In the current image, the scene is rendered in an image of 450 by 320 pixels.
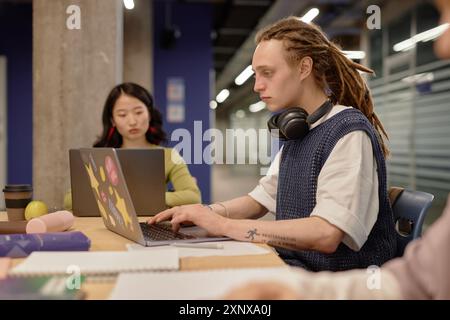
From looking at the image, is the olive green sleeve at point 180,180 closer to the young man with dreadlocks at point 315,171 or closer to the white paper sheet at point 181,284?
the young man with dreadlocks at point 315,171

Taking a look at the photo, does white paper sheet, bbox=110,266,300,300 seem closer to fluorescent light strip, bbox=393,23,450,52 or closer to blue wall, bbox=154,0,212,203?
fluorescent light strip, bbox=393,23,450,52

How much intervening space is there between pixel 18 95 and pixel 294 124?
22.7ft

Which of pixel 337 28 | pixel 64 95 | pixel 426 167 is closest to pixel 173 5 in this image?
pixel 337 28

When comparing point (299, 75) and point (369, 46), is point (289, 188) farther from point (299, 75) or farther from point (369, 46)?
point (369, 46)

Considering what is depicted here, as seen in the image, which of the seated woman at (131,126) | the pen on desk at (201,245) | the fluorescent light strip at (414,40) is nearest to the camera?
the pen on desk at (201,245)

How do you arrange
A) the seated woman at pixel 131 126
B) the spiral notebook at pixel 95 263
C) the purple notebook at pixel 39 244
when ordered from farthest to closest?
the seated woman at pixel 131 126 → the purple notebook at pixel 39 244 → the spiral notebook at pixel 95 263

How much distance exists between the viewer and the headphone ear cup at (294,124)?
1.83 metres

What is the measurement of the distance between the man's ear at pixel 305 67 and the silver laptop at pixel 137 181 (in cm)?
59

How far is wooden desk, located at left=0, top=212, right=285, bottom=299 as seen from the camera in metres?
1.02

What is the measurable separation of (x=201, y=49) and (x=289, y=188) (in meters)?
6.56

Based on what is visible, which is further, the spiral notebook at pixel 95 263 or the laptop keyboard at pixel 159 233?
the laptop keyboard at pixel 159 233

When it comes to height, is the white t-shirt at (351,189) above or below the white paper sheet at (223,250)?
above

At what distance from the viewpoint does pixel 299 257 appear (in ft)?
5.86

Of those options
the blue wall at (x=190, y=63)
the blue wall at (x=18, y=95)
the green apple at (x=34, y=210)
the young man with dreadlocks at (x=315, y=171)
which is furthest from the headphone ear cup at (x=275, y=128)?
the blue wall at (x=18, y=95)
